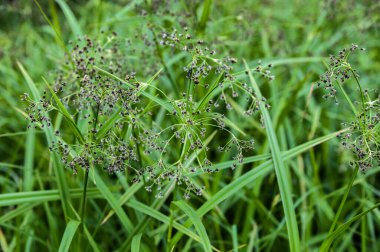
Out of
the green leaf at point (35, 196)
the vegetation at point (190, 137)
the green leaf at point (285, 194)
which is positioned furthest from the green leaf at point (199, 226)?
the green leaf at point (35, 196)

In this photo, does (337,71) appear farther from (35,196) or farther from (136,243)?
(35,196)

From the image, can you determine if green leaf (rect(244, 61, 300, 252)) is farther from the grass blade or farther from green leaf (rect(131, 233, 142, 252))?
the grass blade

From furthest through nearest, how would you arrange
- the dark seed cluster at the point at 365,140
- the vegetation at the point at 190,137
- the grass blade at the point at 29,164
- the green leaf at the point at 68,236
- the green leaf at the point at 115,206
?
the grass blade at the point at 29,164 < the green leaf at the point at 115,206 < the green leaf at the point at 68,236 < the vegetation at the point at 190,137 < the dark seed cluster at the point at 365,140

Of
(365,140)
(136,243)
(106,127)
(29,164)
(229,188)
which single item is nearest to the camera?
(365,140)

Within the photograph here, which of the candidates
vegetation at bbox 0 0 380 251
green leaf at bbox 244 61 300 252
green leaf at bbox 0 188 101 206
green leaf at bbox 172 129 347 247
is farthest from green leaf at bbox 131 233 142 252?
green leaf at bbox 244 61 300 252

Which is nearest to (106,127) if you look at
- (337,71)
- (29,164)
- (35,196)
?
(35,196)

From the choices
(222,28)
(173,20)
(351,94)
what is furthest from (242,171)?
(222,28)

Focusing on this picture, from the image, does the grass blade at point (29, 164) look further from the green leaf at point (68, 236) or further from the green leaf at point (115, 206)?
the green leaf at point (68, 236)

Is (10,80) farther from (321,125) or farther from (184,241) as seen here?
(321,125)
